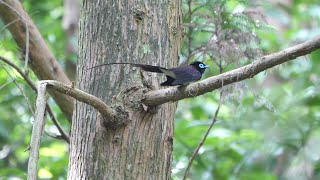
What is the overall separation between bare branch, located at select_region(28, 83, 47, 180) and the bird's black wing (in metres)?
0.65

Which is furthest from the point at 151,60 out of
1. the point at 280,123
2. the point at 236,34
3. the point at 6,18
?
the point at 280,123

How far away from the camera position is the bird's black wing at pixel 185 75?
8.50 feet

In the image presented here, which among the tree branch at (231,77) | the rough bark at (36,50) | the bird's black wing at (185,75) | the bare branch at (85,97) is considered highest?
the rough bark at (36,50)

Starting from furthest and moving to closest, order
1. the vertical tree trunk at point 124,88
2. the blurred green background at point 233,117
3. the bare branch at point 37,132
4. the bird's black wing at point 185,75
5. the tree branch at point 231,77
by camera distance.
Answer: the blurred green background at point 233,117 < the vertical tree trunk at point 124,88 < the bird's black wing at point 185,75 < the tree branch at point 231,77 < the bare branch at point 37,132

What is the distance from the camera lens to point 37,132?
6.57ft

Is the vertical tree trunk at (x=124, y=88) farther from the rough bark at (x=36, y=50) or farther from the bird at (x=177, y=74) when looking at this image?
the rough bark at (x=36, y=50)

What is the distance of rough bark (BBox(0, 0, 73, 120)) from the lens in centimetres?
377

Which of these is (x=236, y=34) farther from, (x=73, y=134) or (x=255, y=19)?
(x=73, y=134)

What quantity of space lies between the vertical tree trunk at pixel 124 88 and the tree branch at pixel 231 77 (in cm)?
12

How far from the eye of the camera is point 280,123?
4.86m

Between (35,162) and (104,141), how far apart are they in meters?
0.84

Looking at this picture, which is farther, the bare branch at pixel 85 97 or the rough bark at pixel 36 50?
the rough bark at pixel 36 50

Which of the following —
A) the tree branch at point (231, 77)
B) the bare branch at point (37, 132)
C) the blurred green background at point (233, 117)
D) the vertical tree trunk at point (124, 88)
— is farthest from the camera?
the blurred green background at point (233, 117)

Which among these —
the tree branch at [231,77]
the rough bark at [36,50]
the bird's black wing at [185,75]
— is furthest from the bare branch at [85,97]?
the rough bark at [36,50]
